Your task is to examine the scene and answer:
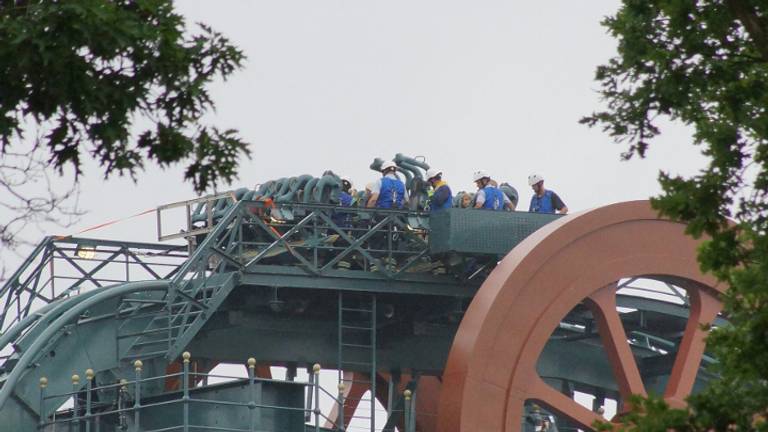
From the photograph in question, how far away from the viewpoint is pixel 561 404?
34750 millimetres

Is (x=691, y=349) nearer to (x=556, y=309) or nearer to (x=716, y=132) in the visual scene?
(x=556, y=309)

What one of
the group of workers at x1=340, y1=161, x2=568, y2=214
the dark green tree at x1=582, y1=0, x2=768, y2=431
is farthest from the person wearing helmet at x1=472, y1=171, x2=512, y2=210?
the dark green tree at x1=582, y1=0, x2=768, y2=431

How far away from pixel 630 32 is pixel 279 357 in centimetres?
1683

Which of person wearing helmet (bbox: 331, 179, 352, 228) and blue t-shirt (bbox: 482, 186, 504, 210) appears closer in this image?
person wearing helmet (bbox: 331, 179, 352, 228)

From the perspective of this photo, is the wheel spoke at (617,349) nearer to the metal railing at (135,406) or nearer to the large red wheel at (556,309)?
the large red wheel at (556,309)

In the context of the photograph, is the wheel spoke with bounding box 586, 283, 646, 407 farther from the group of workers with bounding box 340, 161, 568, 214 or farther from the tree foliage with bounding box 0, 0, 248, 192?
the tree foliage with bounding box 0, 0, 248, 192

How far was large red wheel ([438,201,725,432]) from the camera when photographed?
34344 millimetres

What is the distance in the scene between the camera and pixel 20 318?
112ft

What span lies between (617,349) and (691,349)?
4.42ft

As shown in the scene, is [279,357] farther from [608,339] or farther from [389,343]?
[608,339]

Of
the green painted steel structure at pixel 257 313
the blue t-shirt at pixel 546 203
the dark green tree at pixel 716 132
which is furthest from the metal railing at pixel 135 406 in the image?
the dark green tree at pixel 716 132

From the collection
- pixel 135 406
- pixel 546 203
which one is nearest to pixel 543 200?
pixel 546 203

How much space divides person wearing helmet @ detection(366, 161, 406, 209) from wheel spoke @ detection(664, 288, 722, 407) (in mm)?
4778

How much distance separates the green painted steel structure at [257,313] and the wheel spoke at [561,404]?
1.90 m
